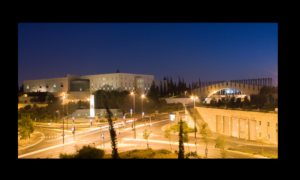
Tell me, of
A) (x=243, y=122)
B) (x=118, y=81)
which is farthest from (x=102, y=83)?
(x=243, y=122)

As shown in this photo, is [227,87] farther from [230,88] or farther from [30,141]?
[30,141]

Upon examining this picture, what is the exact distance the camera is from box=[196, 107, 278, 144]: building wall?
1786 centimetres

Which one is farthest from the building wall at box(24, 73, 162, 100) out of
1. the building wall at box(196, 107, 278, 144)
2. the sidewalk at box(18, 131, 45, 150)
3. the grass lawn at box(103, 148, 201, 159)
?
the grass lawn at box(103, 148, 201, 159)

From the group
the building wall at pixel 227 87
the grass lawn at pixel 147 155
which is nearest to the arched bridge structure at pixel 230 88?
the building wall at pixel 227 87

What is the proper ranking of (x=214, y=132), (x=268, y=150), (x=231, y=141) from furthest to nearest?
(x=214, y=132), (x=231, y=141), (x=268, y=150)

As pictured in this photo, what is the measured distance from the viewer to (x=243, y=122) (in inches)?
814

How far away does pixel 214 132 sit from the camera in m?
23.8

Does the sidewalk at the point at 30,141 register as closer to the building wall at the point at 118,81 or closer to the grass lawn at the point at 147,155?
the grass lawn at the point at 147,155

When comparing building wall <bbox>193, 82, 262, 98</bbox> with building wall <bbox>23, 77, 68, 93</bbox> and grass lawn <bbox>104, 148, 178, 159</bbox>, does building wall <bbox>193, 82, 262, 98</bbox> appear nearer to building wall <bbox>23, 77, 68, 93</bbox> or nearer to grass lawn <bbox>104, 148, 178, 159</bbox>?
grass lawn <bbox>104, 148, 178, 159</bbox>

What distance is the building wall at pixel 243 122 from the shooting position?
17.9 meters

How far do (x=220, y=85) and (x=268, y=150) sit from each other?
116 feet

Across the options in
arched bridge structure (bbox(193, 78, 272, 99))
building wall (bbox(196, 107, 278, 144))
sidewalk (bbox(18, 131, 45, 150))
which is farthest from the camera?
arched bridge structure (bbox(193, 78, 272, 99))
